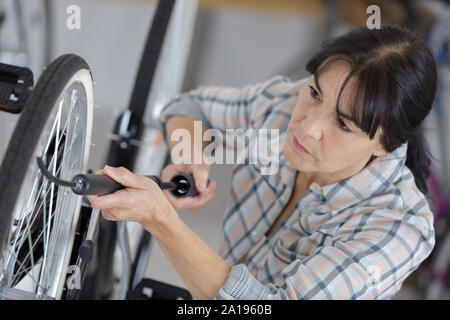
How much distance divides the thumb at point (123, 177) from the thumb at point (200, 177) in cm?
25

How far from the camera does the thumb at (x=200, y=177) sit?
88 cm

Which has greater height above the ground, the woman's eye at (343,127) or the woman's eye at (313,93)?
the woman's eye at (313,93)

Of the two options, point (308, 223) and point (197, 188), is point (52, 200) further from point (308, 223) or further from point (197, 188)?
point (308, 223)

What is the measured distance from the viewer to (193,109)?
3.59ft

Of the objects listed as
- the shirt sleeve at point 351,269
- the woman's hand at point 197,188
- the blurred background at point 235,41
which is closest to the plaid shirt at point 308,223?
the shirt sleeve at point 351,269

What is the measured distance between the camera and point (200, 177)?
876 mm

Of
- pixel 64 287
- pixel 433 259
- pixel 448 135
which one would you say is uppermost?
pixel 64 287

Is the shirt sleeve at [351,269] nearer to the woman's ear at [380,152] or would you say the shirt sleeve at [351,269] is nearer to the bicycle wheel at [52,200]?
the woman's ear at [380,152]

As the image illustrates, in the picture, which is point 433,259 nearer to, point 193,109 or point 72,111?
point 193,109

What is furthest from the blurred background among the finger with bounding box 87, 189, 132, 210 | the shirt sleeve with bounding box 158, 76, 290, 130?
the finger with bounding box 87, 189, 132, 210

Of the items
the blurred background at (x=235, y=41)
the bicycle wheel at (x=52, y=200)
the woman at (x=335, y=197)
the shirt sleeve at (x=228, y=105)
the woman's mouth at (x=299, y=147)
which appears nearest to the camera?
the bicycle wheel at (x=52, y=200)

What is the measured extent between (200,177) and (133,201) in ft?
0.88

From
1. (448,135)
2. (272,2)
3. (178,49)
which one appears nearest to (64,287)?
(178,49)
